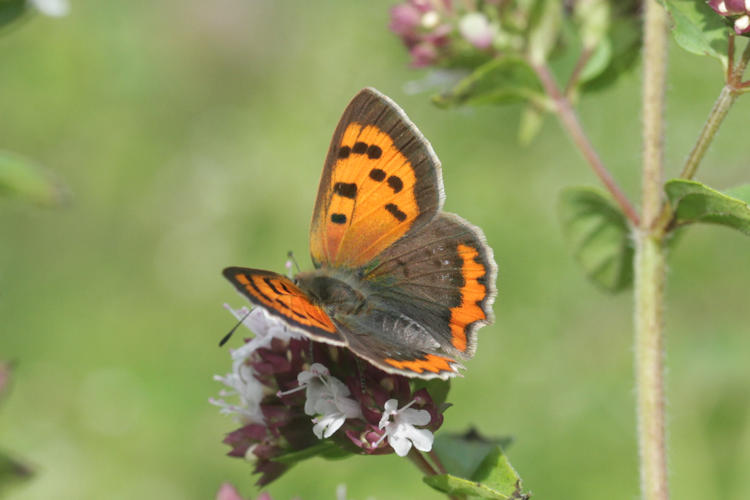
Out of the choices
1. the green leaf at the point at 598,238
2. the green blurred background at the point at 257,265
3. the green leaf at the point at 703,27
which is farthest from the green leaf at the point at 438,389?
the green blurred background at the point at 257,265

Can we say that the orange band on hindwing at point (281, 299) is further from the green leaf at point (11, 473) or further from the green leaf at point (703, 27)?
the green leaf at point (703, 27)

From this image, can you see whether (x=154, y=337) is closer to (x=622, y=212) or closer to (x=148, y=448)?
(x=148, y=448)

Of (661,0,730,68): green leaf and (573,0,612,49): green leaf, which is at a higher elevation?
(573,0,612,49): green leaf

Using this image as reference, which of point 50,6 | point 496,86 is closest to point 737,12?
point 496,86

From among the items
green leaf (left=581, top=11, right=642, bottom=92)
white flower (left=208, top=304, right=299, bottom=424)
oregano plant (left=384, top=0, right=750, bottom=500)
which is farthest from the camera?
green leaf (left=581, top=11, right=642, bottom=92)

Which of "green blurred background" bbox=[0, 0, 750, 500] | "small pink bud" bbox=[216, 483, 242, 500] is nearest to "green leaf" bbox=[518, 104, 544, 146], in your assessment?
"small pink bud" bbox=[216, 483, 242, 500]

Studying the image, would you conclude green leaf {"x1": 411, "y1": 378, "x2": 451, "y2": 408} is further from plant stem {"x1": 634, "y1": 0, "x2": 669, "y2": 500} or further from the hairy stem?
the hairy stem

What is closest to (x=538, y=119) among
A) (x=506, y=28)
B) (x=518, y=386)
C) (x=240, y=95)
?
(x=506, y=28)

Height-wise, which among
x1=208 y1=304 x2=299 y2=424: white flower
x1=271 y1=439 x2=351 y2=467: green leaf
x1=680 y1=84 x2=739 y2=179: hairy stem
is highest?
x1=208 y1=304 x2=299 y2=424: white flower

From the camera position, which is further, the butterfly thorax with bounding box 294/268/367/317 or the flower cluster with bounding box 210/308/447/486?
the butterfly thorax with bounding box 294/268/367/317
